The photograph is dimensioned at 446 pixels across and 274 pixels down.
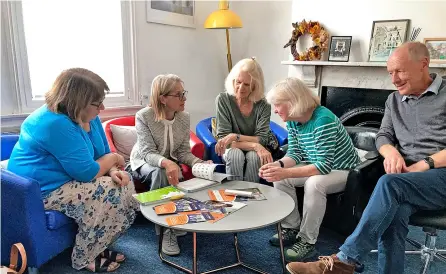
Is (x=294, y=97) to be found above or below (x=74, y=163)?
above

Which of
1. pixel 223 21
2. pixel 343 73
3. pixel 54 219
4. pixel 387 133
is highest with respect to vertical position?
pixel 223 21

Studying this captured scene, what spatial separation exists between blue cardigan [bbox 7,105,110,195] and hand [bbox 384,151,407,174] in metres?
1.45

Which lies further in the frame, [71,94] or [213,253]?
[213,253]

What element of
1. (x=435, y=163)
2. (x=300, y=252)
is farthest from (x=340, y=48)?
(x=300, y=252)

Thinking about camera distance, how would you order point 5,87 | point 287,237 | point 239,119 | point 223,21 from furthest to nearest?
1. point 223,21
2. point 239,119
3. point 5,87
4. point 287,237

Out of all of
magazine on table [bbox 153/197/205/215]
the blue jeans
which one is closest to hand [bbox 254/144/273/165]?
magazine on table [bbox 153/197/205/215]

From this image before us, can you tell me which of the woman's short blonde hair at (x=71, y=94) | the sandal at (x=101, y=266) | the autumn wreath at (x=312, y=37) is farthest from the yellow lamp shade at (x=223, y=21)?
the sandal at (x=101, y=266)

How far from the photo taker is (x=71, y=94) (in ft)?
5.20

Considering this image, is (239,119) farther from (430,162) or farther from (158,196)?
(430,162)

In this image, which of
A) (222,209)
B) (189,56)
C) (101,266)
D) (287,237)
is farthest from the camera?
(189,56)

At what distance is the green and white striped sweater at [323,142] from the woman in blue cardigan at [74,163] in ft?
3.51

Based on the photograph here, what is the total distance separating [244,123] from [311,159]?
62 centimetres

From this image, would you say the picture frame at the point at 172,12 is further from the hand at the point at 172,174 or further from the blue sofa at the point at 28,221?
the blue sofa at the point at 28,221

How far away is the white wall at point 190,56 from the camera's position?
3176 millimetres
